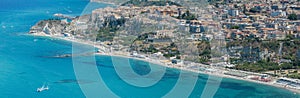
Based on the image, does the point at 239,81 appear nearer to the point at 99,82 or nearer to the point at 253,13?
the point at 99,82

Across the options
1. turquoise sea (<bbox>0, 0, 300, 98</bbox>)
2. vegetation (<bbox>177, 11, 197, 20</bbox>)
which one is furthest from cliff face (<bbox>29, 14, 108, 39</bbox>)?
vegetation (<bbox>177, 11, 197, 20</bbox>)

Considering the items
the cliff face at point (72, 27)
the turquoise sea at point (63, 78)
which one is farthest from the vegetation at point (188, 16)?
the turquoise sea at point (63, 78)

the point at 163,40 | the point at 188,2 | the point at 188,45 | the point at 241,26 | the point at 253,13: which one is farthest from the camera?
the point at 188,2

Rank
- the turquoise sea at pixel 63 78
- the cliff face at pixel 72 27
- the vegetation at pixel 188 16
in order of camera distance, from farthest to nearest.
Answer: the vegetation at pixel 188 16
the cliff face at pixel 72 27
the turquoise sea at pixel 63 78

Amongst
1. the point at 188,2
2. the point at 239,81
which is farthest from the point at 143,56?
the point at 188,2

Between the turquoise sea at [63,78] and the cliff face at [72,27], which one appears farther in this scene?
the cliff face at [72,27]

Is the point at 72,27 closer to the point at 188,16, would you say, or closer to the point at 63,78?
the point at 188,16

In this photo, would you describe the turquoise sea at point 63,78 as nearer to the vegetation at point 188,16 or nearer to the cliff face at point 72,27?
the cliff face at point 72,27

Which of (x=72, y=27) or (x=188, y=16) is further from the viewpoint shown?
(x=72, y=27)

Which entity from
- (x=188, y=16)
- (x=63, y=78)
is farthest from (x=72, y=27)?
(x=63, y=78)

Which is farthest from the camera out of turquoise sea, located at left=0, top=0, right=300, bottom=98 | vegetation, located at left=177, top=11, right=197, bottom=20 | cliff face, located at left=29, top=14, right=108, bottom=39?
vegetation, located at left=177, top=11, right=197, bottom=20

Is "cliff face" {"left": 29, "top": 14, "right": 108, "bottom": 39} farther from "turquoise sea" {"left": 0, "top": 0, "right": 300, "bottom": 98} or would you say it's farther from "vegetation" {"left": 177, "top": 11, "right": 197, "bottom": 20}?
"vegetation" {"left": 177, "top": 11, "right": 197, "bottom": 20}
